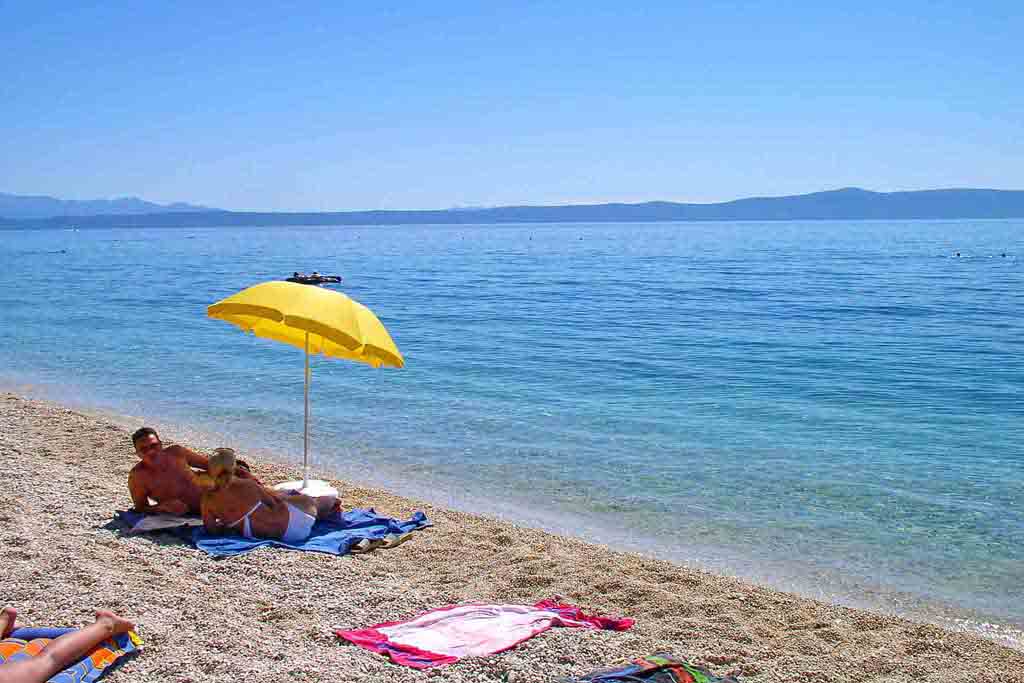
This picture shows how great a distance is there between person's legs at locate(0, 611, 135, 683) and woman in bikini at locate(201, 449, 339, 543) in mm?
2188

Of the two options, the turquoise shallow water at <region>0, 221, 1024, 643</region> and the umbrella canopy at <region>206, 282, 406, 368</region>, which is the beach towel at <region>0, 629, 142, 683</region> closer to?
the umbrella canopy at <region>206, 282, 406, 368</region>

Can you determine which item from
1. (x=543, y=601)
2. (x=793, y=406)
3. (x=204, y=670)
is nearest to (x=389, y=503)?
(x=543, y=601)

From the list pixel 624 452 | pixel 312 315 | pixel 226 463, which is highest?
pixel 312 315

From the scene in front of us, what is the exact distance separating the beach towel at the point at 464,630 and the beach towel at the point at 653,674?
735mm

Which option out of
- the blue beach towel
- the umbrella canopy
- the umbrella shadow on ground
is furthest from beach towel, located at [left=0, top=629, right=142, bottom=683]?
the umbrella canopy

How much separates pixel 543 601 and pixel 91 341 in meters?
20.3

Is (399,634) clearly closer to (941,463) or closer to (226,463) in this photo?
(226,463)

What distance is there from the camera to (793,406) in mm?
15547

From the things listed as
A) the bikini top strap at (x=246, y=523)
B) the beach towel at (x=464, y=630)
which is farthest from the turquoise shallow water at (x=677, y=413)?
the bikini top strap at (x=246, y=523)

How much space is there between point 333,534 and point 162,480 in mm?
1539

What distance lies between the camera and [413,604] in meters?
6.29

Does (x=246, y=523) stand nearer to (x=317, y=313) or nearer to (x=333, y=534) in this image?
(x=333, y=534)

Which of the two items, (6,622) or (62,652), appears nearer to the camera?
(62,652)

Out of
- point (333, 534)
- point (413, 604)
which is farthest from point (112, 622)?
point (333, 534)
